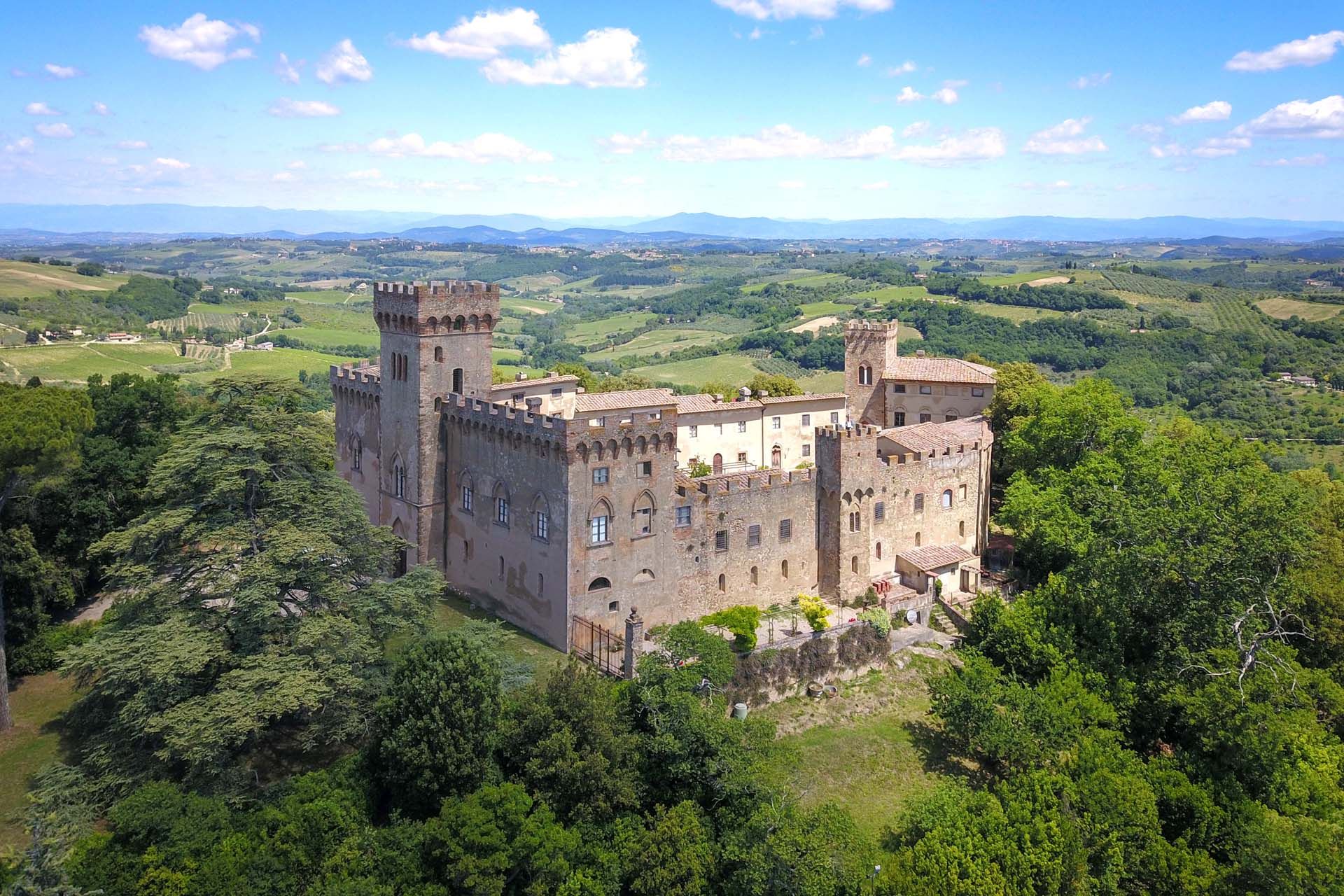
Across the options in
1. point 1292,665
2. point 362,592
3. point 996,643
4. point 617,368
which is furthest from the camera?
point 617,368

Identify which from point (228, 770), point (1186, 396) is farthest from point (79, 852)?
point (1186, 396)

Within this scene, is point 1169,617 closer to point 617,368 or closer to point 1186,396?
point 1186,396

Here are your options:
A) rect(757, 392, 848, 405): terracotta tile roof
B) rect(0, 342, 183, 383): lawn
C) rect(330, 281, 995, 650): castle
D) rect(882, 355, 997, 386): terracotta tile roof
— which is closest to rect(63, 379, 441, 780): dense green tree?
rect(330, 281, 995, 650): castle

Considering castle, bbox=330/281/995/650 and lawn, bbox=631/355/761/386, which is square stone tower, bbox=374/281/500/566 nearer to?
castle, bbox=330/281/995/650

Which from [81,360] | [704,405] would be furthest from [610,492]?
[81,360]

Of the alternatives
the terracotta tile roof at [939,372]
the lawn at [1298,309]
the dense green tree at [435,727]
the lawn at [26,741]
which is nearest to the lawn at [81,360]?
the lawn at [26,741]

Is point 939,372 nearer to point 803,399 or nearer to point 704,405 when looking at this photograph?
point 803,399
